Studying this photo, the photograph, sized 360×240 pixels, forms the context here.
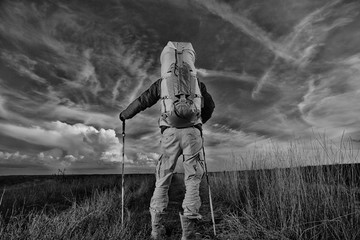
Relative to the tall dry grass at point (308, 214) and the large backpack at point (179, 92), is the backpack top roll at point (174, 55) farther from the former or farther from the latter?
the tall dry grass at point (308, 214)

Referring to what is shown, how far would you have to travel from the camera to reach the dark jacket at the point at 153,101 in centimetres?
404

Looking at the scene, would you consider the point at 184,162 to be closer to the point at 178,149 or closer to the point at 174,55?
the point at 178,149

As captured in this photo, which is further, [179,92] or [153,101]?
[153,101]

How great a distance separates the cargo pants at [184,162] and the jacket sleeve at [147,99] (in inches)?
25.1

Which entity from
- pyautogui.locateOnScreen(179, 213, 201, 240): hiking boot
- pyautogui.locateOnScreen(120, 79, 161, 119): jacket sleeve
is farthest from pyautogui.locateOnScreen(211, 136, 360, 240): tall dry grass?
pyautogui.locateOnScreen(120, 79, 161, 119): jacket sleeve

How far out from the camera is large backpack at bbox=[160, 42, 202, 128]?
3.51m

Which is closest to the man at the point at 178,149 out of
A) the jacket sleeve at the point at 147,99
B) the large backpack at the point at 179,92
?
the large backpack at the point at 179,92

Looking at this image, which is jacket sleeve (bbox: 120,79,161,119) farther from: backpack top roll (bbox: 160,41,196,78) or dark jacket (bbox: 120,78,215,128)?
backpack top roll (bbox: 160,41,196,78)

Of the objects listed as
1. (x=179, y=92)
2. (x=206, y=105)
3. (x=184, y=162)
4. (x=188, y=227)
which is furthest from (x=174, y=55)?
(x=188, y=227)

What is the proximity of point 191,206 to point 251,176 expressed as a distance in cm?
426

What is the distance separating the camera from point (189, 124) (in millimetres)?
3615

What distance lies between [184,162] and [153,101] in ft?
3.49

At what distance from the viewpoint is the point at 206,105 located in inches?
165

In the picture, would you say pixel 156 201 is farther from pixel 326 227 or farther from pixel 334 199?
pixel 334 199
